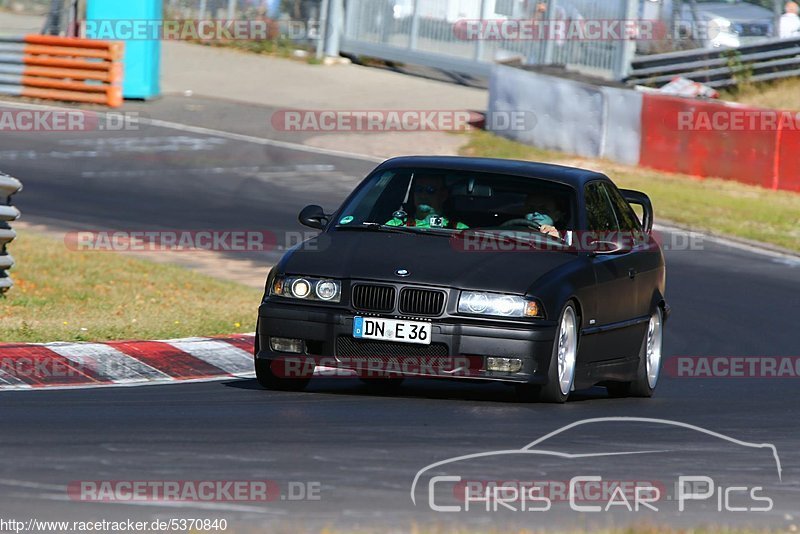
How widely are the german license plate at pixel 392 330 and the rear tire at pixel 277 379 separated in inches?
23.3

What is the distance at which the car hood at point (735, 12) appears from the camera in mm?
29859

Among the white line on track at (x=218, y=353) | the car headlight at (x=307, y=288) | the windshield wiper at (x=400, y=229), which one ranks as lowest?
the white line on track at (x=218, y=353)

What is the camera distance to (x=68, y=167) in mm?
22578

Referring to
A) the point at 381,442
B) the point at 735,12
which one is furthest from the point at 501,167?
the point at 735,12

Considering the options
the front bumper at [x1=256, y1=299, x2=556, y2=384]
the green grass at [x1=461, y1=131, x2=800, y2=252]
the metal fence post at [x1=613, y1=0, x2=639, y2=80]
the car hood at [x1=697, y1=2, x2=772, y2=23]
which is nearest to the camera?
the front bumper at [x1=256, y1=299, x2=556, y2=384]

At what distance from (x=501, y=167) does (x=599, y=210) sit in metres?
0.74

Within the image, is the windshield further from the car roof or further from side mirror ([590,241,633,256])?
side mirror ([590,241,633,256])

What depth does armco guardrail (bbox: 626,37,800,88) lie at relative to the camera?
28.9 meters

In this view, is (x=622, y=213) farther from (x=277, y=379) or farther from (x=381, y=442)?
(x=381, y=442)

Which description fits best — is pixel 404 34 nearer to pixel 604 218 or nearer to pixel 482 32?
pixel 482 32

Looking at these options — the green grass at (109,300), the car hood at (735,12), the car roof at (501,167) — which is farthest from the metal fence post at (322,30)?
the car roof at (501,167)

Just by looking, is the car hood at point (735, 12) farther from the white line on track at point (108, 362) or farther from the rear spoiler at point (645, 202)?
the white line on track at point (108, 362)

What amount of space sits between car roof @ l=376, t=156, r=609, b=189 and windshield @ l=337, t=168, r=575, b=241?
4cm

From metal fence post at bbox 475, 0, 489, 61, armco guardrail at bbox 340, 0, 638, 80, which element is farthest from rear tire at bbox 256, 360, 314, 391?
metal fence post at bbox 475, 0, 489, 61
